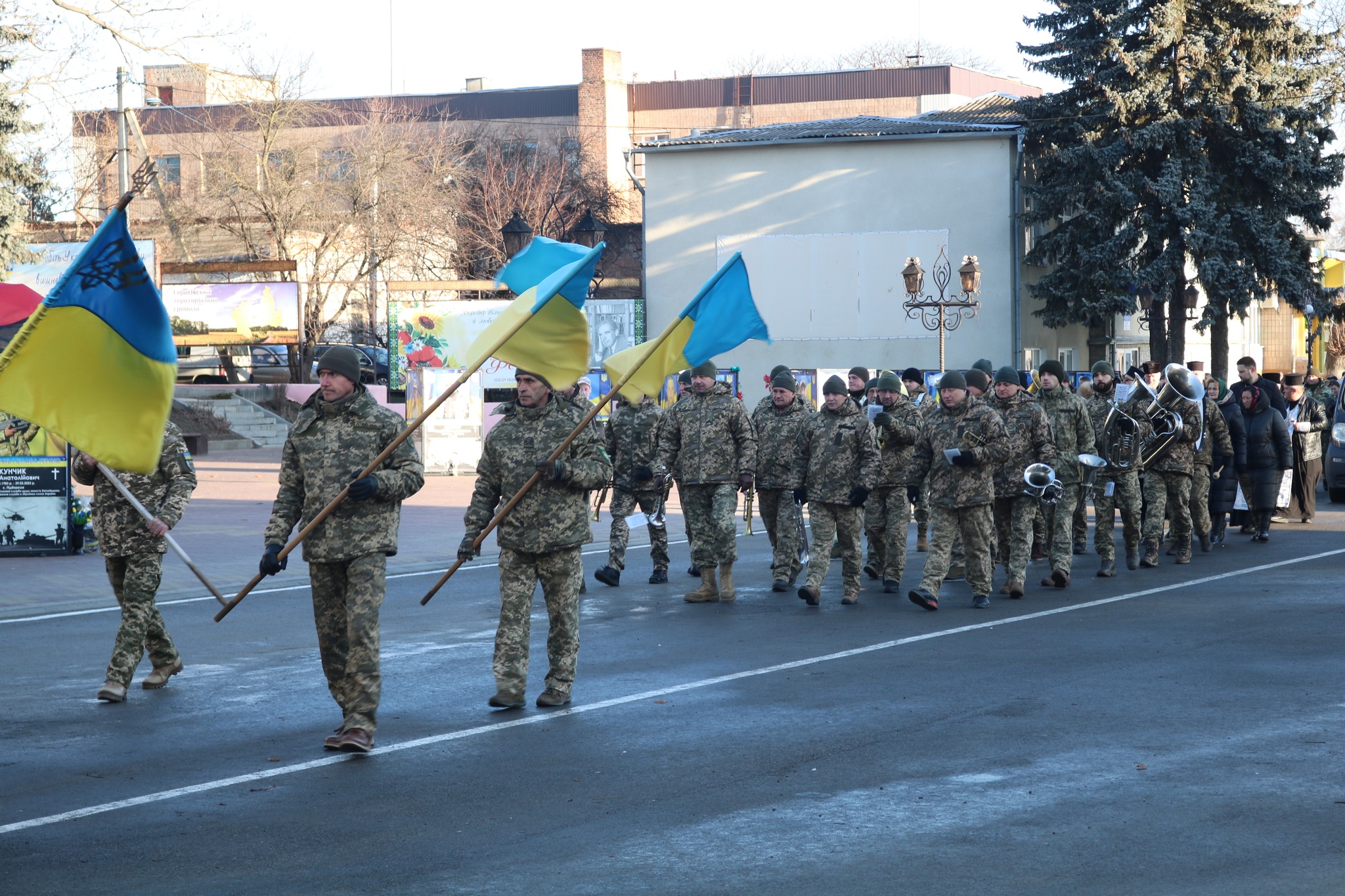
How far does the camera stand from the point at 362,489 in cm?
720

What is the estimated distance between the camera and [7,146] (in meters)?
26.7

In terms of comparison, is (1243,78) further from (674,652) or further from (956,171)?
(674,652)

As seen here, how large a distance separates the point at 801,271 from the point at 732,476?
1175 inches

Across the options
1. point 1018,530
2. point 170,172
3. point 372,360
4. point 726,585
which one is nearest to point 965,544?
point 1018,530

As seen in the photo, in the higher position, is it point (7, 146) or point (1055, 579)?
point (7, 146)

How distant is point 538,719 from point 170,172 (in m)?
50.1

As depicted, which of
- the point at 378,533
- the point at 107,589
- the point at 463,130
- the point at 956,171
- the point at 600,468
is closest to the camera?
the point at 378,533

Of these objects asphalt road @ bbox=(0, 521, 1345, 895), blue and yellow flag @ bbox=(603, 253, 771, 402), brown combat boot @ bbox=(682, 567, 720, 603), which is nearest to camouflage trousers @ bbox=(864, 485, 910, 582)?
brown combat boot @ bbox=(682, 567, 720, 603)

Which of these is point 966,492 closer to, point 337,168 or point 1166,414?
point 1166,414

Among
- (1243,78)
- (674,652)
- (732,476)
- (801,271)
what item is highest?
(1243,78)

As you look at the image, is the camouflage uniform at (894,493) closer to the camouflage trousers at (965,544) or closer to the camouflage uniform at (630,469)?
the camouflage trousers at (965,544)

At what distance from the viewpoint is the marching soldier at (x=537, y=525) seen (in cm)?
826

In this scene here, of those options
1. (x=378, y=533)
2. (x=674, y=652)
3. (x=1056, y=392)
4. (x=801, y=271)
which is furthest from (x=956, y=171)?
(x=378, y=533)

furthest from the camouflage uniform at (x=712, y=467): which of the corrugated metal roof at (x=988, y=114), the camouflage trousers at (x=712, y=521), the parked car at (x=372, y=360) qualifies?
the parked car at (x=372, y=360)
